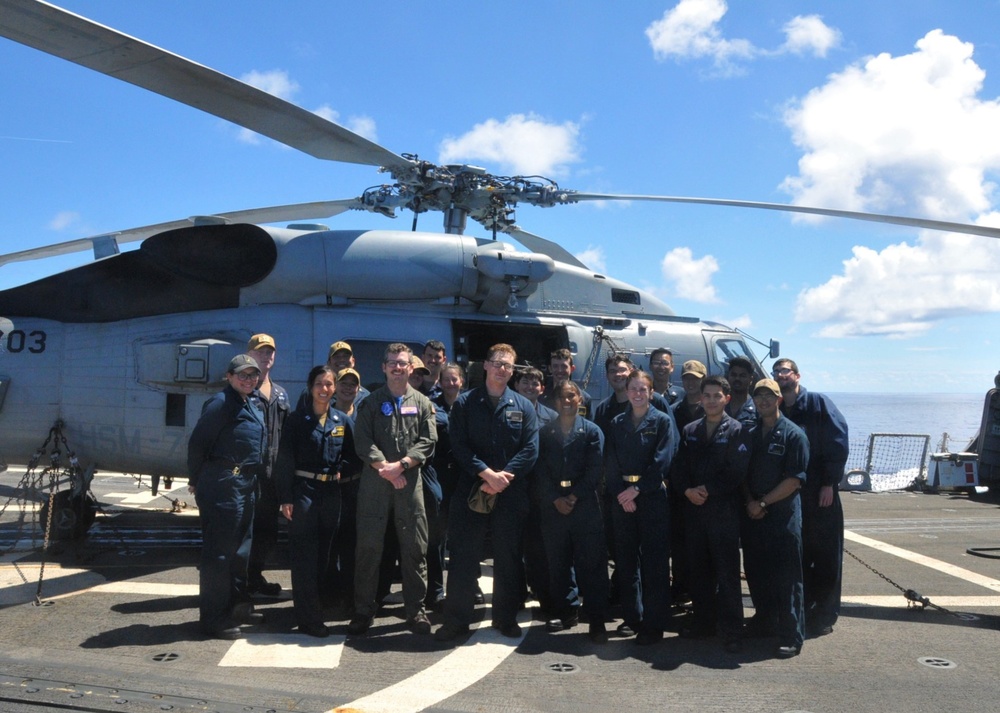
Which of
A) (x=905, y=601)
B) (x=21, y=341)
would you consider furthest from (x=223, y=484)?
(x=905, y=601)

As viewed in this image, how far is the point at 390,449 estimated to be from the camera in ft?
17.3

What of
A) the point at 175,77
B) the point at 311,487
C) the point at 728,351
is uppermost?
the point at 175,77

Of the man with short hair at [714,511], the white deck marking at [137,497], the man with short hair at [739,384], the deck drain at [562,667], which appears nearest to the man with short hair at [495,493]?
the deck drain at [562,667]

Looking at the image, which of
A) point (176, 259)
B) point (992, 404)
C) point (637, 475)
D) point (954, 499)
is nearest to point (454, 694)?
point (637, 475)

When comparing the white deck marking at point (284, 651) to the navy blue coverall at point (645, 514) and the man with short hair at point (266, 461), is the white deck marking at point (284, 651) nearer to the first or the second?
the man with short hair at point (266, 461)

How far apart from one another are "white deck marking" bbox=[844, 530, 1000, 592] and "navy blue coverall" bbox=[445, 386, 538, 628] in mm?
4912

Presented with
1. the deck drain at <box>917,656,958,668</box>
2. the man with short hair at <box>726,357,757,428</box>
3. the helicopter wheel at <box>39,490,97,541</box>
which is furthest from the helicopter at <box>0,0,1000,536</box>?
the deck drain at <box>917,656,958,668</box>

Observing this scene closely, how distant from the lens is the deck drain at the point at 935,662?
493cm

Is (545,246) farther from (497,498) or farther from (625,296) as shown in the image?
(497,498)

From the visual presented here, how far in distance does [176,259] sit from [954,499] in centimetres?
1401

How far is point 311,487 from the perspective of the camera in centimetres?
532

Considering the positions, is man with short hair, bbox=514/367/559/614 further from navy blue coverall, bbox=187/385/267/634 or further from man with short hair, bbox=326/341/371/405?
navy blue coverall, bbox=187/385/267/634

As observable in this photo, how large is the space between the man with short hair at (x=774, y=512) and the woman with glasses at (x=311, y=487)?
9.46 ft

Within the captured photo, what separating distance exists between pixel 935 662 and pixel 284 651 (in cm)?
415
